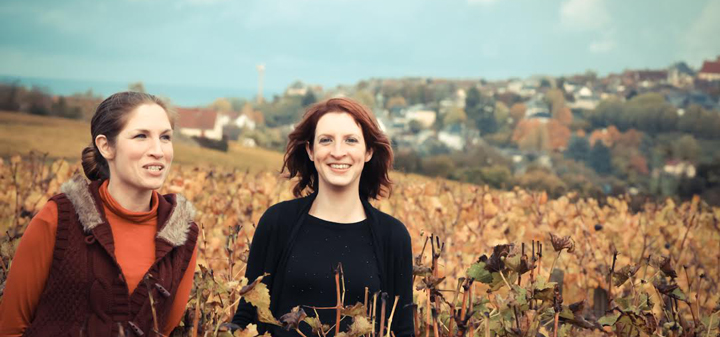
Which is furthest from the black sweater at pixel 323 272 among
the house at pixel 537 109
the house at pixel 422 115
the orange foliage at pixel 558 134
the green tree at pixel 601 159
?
the house at pixel 422 115

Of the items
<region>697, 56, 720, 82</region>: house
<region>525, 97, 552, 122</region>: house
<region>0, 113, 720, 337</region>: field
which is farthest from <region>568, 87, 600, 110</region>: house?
<region>0, 113, 720, 337</region>: field

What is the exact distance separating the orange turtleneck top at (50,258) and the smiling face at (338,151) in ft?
1.99

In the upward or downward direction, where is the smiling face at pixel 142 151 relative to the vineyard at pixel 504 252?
upward

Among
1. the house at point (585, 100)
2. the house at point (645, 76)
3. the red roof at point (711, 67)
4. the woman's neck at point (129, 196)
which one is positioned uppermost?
the red roof at point (711, 67)

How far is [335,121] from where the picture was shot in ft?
8.70

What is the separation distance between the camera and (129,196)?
2.17 m

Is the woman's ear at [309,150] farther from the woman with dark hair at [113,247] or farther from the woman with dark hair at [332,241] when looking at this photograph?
the woman with dark hair at [113,247]

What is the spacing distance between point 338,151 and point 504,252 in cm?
92

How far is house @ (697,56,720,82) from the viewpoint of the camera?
54356 millimetres

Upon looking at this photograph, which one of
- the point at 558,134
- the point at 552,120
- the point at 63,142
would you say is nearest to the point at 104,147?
the point at 63,142

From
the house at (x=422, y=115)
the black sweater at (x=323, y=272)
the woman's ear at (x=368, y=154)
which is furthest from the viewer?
the house at (x=422, y=115)

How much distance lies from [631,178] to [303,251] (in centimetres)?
3332

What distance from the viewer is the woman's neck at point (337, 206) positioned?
2.65 meters

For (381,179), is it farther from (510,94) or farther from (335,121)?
(510,94)
